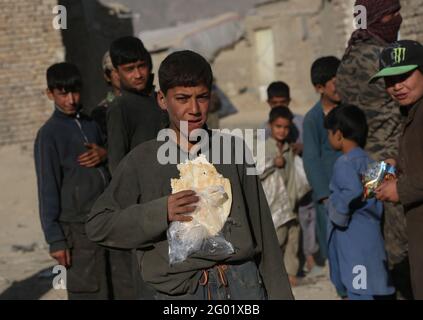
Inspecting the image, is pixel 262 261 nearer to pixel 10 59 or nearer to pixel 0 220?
pixel 0 220

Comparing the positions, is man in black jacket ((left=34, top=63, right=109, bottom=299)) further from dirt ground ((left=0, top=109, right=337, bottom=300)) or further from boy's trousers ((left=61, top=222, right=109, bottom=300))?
dirt ground ((left=0, top=109, right=337, bottom=300))

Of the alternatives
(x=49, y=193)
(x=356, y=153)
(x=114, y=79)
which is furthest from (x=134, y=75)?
(x=356, y=153)

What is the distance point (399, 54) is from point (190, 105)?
1221 millimetres

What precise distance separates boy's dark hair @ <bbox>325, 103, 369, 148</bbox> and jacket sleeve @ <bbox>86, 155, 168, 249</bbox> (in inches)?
89.1

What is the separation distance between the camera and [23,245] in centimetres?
885

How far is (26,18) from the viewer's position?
40.8ft

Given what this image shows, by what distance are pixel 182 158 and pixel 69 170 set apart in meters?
1.82

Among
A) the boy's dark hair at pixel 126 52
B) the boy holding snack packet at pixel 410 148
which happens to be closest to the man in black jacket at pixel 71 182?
the boy's dark hair at pixel 126 52

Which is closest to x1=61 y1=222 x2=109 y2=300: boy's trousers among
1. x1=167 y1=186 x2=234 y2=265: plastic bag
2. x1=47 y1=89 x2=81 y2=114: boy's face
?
x1=47 y1=89 x2=81 y2=114: boy's face

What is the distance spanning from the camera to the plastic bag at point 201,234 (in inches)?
100

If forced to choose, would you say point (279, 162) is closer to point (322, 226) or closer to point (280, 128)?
point (280, 128)

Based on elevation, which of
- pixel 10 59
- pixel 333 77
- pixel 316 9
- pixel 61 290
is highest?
pixel 316 9

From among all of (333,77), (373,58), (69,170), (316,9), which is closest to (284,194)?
(333,77)

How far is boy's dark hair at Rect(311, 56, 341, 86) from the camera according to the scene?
548 centimetres
